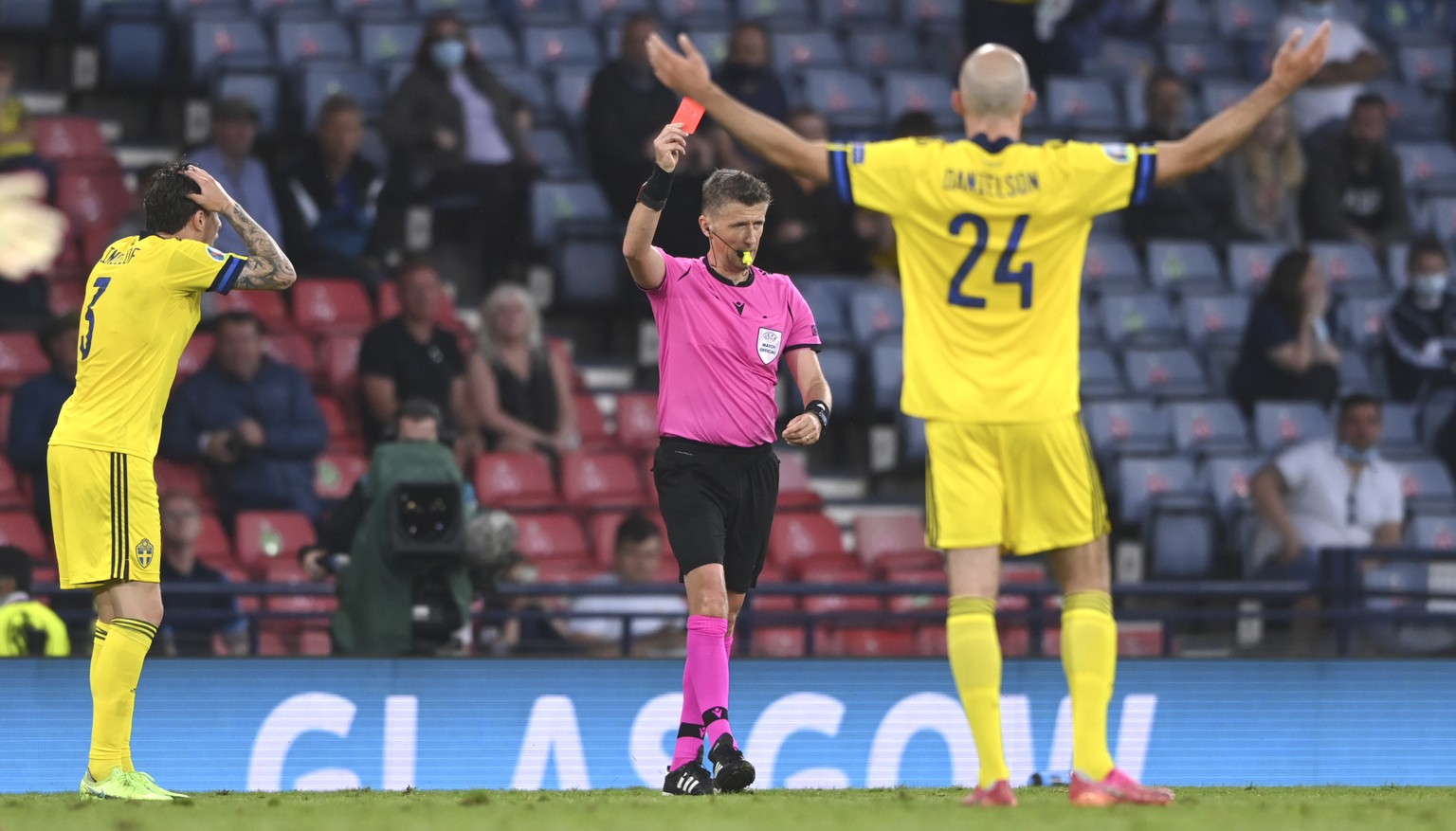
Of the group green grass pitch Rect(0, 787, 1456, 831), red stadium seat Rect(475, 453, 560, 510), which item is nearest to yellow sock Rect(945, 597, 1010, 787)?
green grass pitch Rect(0, 787, 1456, 831)

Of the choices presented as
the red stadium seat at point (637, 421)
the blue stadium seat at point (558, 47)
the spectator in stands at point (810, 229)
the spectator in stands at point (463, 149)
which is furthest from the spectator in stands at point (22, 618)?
the blue stadium seat at point (558, 47)

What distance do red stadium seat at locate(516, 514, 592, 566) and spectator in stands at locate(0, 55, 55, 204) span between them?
3554 millimetres

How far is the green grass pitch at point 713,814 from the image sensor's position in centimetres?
620

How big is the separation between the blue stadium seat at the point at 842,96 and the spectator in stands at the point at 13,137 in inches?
209

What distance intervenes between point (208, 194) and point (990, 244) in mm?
2858

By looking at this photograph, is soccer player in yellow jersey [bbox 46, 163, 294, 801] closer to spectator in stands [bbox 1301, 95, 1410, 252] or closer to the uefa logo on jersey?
the uefa logo on jersey

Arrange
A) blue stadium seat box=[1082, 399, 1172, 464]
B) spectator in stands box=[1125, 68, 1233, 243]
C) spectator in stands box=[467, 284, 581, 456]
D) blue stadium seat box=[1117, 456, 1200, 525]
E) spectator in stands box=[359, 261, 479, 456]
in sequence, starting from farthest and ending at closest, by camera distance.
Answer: spectator in stands box=[1125, 68, 1233, 243] → blue stadium seat box=[1082, 399, 1172, 464] → blue stadium seat box=[1117, 456, 1200, 525] → spectator in stands box=[467, 284, 581, 456] → spectator in stands box=[359, 261, 479, 456]

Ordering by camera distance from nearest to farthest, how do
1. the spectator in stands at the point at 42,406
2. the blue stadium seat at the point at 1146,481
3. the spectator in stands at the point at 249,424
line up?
the spectator in stands at the point at 42,406 < the spectator in stands at the point at 249,424 < the blue stadium seat at the point at 1146,481

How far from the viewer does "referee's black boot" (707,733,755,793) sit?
25.3 feet

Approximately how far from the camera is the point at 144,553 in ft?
25.6

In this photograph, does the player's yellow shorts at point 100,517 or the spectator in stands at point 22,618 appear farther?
the spectator in stands at point 22,618

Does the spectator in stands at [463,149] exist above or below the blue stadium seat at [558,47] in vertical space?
below

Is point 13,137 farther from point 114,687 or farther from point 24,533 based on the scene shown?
point 114,687

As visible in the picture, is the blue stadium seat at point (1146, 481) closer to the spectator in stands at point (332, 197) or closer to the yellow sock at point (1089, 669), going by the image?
the spectator in stands at point (332, 197)
